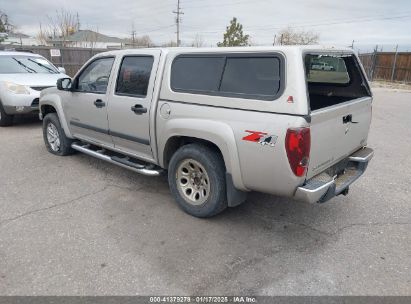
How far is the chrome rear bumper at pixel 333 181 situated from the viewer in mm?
2859

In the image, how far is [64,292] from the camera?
2.51 meters

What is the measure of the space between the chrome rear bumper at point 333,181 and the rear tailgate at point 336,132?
72 mm

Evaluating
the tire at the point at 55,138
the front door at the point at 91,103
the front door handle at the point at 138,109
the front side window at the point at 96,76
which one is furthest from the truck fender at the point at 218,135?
the tire at the point at 55,138

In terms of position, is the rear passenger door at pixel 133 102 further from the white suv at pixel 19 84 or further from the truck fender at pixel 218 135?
the white suv at pixel 19 84

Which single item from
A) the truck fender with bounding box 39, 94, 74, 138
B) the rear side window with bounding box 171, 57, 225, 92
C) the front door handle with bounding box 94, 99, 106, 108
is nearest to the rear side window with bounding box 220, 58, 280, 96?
the rear side window with bounding box 171, 57, 225, 92

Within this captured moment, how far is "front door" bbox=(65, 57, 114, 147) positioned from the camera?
14.6ft

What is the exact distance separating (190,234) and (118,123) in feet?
5.94

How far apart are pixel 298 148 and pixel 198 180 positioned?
1326 mm

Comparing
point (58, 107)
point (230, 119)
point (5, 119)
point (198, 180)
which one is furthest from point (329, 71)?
point (5, 119)

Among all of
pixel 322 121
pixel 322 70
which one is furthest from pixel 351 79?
pixel 322 121

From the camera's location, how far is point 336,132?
10.3 feet

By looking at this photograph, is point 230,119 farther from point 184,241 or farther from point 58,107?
point 58,107

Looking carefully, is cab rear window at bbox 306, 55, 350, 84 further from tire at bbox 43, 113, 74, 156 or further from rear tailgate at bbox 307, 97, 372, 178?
tire at bbox 43, 113, 74, 156

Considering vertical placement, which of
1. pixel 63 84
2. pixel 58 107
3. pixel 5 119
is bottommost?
pixel 5 119
